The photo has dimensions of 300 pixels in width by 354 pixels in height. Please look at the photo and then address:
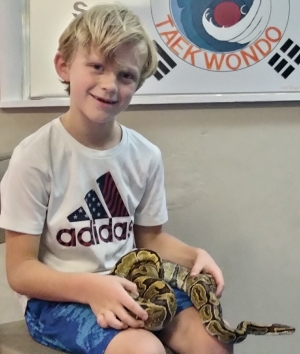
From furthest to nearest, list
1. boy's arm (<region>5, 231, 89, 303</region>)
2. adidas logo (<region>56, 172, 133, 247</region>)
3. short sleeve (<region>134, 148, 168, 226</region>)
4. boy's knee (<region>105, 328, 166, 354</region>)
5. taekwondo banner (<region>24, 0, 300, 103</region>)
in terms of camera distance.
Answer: taekwondo banner (<region>24, 0, 300, 103</region>) < short sleeve (<region>134, 148, 168, 226</region>) < adidas logo (<region>56, 172, 133, 247</region>) < boy's arm (<region>5, 231, 89, 303</region>) < boy's knee (<region>105, 328, 166, 354</region>)

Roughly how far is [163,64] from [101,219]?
0.57 m

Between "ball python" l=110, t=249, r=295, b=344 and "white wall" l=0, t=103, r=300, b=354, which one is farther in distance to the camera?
"white wall" l=0, t=103, r=300, b=354

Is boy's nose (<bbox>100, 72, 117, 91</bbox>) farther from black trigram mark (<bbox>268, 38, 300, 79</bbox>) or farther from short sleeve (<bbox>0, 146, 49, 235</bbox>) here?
black trigram mark (<bbox>268, 38, 300, 79</bbox>)

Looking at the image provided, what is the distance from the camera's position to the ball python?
0.93 meters

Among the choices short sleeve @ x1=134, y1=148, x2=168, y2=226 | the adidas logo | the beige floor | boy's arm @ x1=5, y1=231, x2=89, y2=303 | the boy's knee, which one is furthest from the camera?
the beige floor

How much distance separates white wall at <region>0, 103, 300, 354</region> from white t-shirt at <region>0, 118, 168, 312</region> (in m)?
0.38

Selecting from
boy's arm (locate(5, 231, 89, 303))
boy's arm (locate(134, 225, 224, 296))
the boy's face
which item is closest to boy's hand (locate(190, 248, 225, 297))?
boy's arm (locate(134, 225, 224, 296))

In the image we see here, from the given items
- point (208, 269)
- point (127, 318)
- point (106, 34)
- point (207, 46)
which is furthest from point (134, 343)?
point (207, 46)

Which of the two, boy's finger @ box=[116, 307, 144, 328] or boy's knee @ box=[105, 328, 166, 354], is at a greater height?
boy's finger @ box=[116, 307, 144, 328]

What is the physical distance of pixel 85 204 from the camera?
107cm

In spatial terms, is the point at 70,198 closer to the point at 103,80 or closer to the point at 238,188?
the point at 103,80

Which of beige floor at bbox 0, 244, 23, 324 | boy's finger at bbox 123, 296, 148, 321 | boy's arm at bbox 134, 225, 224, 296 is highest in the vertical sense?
boy's finger at bbox 123, 296, 148, 321

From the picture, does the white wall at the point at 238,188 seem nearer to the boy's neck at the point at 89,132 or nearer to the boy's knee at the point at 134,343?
the boy's neck at the point at 89,132

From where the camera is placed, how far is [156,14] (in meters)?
1.43
